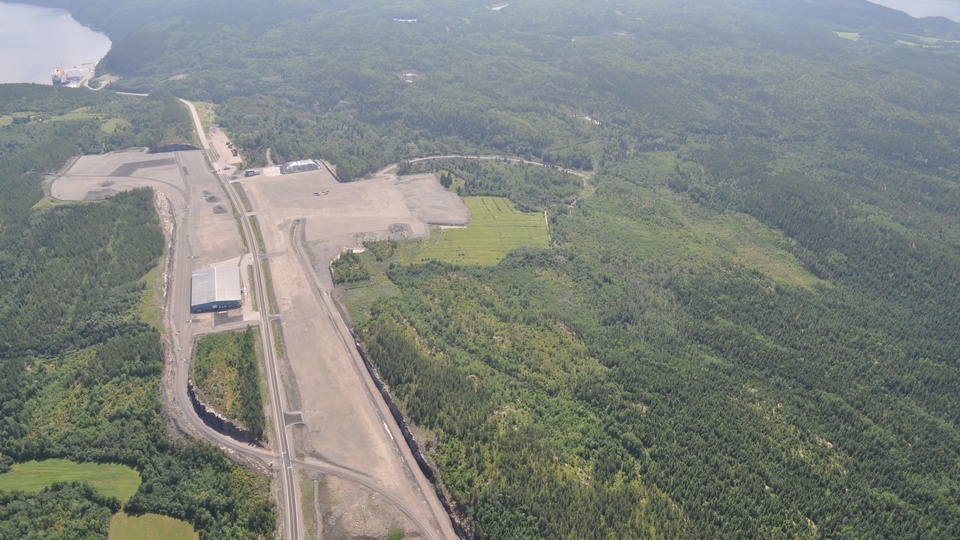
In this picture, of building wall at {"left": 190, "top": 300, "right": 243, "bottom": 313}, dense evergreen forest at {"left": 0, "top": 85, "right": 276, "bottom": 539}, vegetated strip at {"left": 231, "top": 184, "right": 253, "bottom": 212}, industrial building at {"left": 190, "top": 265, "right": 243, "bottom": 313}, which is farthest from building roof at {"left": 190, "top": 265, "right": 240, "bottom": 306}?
vegetated strip at {"left": 231, "top": 184, "right": 253, "bottom": 212}

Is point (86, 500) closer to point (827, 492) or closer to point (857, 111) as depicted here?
point (827, 492)

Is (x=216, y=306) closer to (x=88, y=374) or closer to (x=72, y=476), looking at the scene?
(x=88, y=374)

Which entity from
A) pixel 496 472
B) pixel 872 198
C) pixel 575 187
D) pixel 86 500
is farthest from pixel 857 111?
pixel 86 500

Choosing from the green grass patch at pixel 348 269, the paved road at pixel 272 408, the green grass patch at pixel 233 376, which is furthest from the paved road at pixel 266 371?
the green grass patch at pixel 348 269

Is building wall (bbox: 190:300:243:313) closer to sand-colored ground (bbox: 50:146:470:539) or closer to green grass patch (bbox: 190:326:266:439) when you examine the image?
sand-colored ground (bbox: 50:146:470:539)

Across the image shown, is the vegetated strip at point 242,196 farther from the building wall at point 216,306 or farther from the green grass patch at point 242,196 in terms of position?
the building wall at point 216,306

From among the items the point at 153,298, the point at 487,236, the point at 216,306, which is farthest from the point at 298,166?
the point at 216,306
